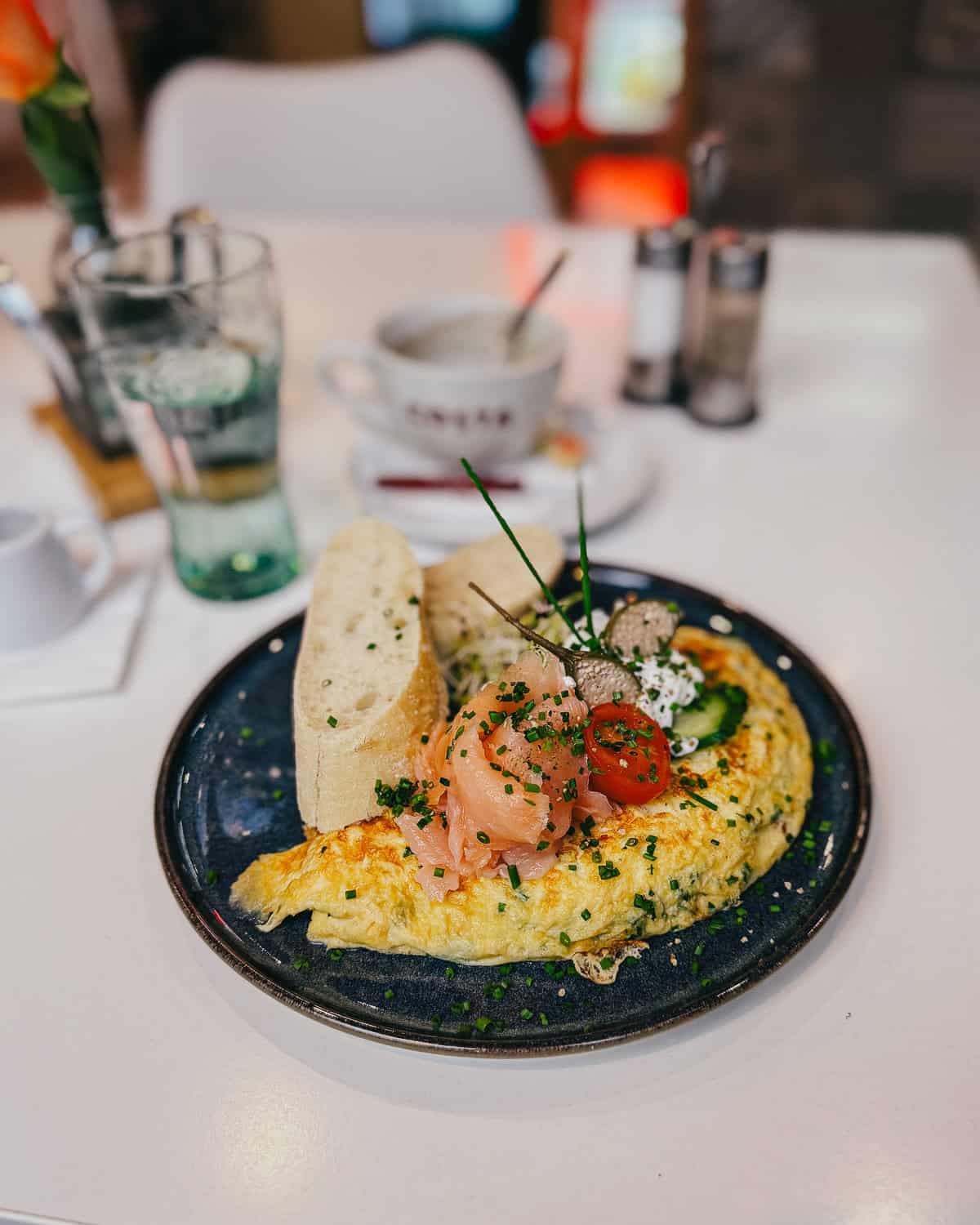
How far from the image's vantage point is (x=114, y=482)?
1.57 metres

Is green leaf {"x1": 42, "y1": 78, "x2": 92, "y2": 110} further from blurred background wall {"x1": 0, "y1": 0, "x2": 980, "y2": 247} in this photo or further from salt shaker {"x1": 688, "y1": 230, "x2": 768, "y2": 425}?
blurred background wall {"x1": 0, "y1": 0, "x2": 980, "y2": 247}

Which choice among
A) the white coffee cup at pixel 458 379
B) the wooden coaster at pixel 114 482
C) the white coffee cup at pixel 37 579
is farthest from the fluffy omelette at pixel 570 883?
the wooden coaster at pixel 114 482

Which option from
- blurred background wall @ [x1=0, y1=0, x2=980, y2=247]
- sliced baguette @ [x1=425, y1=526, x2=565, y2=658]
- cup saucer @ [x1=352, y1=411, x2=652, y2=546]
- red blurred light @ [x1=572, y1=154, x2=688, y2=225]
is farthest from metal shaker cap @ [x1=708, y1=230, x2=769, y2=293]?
Result: red blurred light @ [x1=572, y1=154, x2=688, y2=225]

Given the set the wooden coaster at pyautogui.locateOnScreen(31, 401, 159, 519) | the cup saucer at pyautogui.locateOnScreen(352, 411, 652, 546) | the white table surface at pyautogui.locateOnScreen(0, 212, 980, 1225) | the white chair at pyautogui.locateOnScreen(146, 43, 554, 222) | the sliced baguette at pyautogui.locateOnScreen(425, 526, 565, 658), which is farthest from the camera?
the white chair at pyautogui.locateOnScreen(146, 43, 554, 222)

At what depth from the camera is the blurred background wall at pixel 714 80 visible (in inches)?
180

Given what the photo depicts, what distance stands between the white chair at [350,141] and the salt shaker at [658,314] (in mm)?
1119

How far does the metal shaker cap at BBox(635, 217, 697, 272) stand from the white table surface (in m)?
0.46

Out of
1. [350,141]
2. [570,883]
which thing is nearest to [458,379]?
[570,883]

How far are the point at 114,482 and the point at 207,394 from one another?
378mm

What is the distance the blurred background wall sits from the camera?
15.0 ft

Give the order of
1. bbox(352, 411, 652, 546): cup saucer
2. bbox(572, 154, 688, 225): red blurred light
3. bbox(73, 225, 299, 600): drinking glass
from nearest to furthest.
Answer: bbox(73, 225, 299, 600): drinking glass
bbox(352, 411, 652, 546): cup saucer
bbox(572, 154, 688, 225): red blurred light

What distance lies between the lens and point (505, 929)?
2.80ft

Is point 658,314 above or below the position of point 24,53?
below

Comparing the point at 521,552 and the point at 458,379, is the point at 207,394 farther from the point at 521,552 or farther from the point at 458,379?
the point at 521,552
